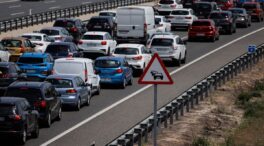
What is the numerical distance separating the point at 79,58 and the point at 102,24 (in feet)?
78.5

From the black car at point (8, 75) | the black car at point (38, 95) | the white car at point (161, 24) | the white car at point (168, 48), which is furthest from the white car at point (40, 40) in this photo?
the black car at point (38, 95)

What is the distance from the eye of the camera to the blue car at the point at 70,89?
3497 cm

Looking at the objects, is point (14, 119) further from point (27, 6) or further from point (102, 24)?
point (27, 6)

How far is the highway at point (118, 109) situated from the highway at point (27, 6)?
2345 centimetres

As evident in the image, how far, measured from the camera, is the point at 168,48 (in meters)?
50.8

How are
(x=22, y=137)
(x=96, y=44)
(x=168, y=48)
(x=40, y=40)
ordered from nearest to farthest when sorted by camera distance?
1. (x=22, y=137)
2. (x=168, y=48)
3. (x=96, y=44)
4. (x=40, y=40)

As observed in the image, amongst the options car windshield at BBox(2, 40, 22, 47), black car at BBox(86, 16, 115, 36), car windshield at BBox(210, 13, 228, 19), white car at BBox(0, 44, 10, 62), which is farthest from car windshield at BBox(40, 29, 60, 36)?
car windshield at BBox(210, 13, 228, 19)

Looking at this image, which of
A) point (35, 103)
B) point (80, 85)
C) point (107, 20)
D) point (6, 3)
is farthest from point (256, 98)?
point (6, 3)

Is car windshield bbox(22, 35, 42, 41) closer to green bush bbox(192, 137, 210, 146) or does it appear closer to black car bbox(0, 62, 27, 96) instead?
black car bbox(0, 62, 27, 96)

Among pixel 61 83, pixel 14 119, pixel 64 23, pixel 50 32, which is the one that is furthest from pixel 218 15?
pixel 14 119

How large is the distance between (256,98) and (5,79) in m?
10.8

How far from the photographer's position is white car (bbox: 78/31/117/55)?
52144mm

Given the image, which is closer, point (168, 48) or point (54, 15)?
point (168, 48)

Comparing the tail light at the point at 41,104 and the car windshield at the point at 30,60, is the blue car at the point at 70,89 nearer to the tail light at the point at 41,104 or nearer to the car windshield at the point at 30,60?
the tail light at the point at 41,104
